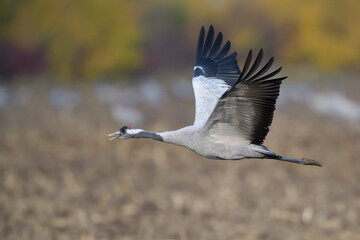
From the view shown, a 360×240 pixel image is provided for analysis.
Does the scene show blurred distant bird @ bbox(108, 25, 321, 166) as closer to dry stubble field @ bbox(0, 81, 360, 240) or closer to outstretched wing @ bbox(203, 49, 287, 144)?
outstretched wing @ bbox(203, 49, 287, 144)

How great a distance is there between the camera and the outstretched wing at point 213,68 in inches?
269

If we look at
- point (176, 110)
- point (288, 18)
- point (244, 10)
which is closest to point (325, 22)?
point (288, 18)

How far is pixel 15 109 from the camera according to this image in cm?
1911

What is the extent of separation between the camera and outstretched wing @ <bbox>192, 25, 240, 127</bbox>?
6843mm

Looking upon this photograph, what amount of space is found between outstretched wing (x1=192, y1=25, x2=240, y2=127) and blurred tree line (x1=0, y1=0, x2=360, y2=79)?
22.1 m

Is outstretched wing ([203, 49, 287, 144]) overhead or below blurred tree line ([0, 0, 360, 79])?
below

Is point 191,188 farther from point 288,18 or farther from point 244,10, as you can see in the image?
point 244,10

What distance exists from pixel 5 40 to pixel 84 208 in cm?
2434

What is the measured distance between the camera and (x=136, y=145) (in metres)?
14.4

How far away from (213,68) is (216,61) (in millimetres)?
120

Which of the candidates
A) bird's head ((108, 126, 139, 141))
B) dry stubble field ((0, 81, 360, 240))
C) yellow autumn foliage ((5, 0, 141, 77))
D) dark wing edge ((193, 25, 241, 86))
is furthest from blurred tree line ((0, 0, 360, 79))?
bird's head ((108, 126, 139, 141))

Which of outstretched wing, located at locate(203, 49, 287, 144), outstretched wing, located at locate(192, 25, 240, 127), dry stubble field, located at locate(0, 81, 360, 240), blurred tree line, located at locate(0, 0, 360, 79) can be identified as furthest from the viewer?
blurred tree line, located at locate(0, 0, 360, 79)

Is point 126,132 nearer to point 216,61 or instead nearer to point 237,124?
point 237,124

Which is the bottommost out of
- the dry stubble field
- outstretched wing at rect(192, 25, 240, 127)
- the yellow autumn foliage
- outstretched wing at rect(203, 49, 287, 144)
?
the dry stubble field
